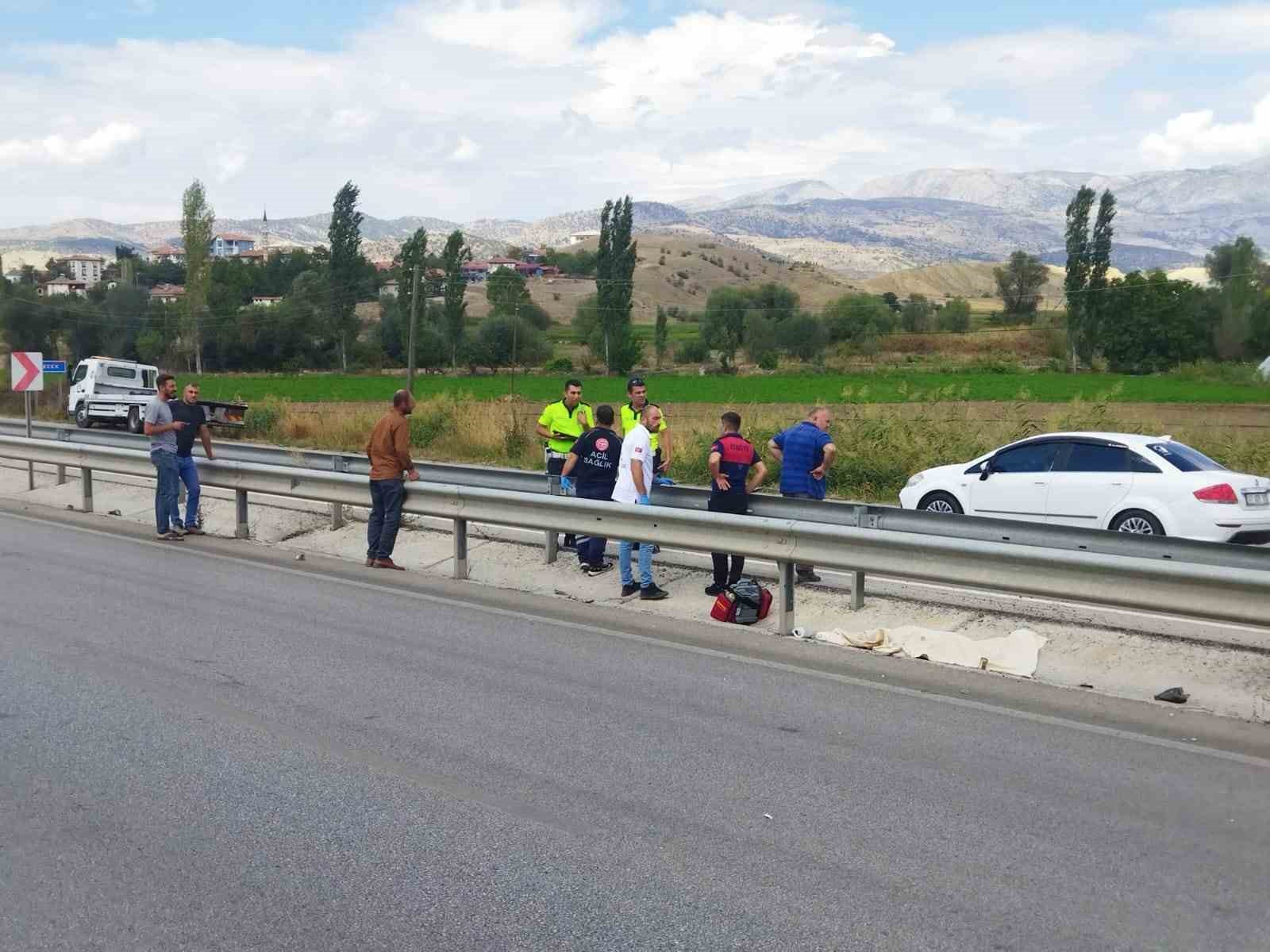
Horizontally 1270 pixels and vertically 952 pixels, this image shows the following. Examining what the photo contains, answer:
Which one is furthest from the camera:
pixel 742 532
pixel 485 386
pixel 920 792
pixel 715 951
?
pixel 485 386

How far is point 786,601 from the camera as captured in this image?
9.66m

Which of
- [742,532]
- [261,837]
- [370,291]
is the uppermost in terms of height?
[370,291]

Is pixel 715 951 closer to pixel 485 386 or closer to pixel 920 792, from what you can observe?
pixel 920 792

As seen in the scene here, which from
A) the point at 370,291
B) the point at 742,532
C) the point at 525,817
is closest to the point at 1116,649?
the point at 742,532

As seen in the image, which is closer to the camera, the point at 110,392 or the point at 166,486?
the point at 166,486

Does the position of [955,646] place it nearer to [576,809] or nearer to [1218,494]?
[576,809]

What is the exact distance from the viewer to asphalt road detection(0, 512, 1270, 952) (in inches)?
179

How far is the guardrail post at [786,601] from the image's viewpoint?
960 centimetres

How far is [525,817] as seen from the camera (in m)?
5.58

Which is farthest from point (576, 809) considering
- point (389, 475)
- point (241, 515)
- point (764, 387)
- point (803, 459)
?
point (764, 387)

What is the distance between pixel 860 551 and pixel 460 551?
425cm

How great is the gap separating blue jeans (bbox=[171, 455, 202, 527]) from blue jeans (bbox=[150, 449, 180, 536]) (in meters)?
0.03

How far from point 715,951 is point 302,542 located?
35.7 feet

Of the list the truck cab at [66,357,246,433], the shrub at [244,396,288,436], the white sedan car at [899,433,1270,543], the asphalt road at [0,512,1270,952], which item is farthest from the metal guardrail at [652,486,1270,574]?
the truck cab at [66,357,246,433]
